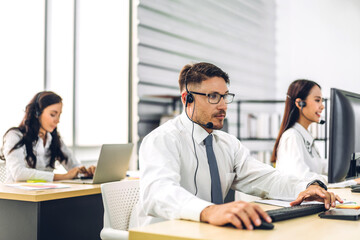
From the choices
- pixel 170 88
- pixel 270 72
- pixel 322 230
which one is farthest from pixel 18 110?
pixel 270 72

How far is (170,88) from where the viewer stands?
5.28 metres

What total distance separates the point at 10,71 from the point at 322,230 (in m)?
3.26

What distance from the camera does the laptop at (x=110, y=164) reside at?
276 cm

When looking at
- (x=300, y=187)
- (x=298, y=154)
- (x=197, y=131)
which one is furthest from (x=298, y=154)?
(x=197, y=131)

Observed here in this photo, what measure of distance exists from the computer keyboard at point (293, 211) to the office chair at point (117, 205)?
68 centimetres

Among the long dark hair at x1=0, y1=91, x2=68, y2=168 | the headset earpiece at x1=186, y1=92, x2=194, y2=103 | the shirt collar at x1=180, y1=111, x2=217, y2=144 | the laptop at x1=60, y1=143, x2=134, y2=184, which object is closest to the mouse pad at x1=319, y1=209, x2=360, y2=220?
the shirt collar at x1=180, y1=111, x2=217, y2=144

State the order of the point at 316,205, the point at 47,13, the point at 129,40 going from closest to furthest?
the point at 316,205
the point at 47,13
the point at 129,40

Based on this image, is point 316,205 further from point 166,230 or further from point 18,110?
point 18,110

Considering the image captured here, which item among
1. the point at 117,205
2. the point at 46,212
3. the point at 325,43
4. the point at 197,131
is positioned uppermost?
the point at 325,43

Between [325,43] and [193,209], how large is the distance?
233 inches

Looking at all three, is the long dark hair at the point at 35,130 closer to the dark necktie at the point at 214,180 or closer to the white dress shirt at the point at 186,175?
the white dress shirt at the point at 186,175

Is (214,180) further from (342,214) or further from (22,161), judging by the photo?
(22,161)

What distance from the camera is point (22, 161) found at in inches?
122

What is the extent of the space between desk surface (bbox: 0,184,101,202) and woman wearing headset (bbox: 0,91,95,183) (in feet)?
1.37
